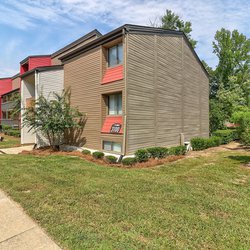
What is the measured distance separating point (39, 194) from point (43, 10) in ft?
29.2

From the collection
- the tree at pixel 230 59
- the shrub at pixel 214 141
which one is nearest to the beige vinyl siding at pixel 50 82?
the shrub at pixel 214 141

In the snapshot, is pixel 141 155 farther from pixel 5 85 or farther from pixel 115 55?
pixel 5 85

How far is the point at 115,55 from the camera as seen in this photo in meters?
12.3

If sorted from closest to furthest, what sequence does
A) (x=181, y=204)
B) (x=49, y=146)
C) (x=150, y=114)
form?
(x=181, y=204) < (x=150, y=114) < (x=49, y=146)

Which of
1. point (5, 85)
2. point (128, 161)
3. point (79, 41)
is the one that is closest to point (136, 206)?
point (128, 161)

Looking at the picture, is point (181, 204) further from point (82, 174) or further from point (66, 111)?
point (66, 111)

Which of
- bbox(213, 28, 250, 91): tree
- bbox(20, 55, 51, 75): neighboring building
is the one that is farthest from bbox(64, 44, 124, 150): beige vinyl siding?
bbox(213, 28, 250, 91): tree

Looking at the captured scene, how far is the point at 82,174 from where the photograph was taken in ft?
26.3

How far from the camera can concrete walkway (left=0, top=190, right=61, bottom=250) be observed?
11.2 feet

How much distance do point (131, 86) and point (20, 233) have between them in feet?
28.6

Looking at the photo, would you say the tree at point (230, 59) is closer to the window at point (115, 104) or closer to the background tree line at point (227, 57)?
the background tree line at point (227, 57)

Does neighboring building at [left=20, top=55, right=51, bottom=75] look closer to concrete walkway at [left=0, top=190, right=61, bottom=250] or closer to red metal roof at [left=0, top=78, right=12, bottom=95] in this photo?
red metal roof at [left=0, top=78, right=12, bottom=95]

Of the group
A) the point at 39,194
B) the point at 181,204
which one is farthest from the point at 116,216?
the point at 39,194

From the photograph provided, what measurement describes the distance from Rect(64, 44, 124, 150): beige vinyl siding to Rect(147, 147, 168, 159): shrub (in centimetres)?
189
